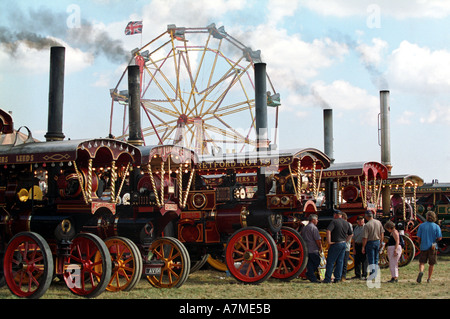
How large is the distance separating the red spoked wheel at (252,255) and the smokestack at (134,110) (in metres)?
3.96

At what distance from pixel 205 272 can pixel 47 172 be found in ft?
13.9

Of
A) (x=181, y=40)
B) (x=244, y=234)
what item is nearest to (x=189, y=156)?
(x=244, y=234)

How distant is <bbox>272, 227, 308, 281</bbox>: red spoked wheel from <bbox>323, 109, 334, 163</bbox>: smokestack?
1079cm

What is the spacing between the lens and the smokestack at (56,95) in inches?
467

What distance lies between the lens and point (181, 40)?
28016 mm

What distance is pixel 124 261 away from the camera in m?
8.51

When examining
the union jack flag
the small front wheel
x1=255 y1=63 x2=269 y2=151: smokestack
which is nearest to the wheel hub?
the small front wheel

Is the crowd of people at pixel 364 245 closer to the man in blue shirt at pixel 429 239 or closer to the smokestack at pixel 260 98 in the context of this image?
the man in blue shirt at pixel 429 239

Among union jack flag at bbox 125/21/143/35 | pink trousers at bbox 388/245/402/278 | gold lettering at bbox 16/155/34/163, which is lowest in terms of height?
pink trousers at bbox 388/245/402/278

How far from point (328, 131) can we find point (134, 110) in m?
8.96

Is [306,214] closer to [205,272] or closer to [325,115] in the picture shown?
[205,272]

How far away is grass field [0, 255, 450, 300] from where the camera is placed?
827cm

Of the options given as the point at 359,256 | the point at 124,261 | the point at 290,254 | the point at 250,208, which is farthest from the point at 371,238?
the point at 124,261

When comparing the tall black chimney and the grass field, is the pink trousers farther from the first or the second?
the tall black chimney
